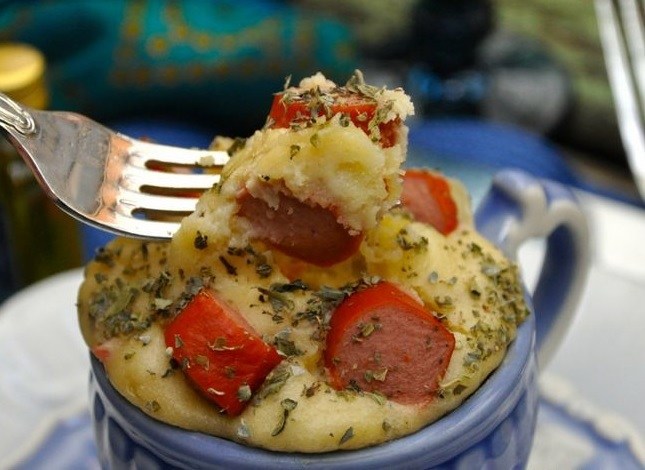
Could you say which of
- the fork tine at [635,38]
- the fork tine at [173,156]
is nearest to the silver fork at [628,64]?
the fork tine at [635,38]

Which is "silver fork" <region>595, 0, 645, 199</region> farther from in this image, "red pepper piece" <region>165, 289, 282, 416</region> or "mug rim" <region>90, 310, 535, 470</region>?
"red pepper piece" <region>165, 289, 282, 416</region>

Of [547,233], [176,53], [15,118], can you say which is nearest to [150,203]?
[15,118]

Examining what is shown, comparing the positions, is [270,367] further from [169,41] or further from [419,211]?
[169,41]

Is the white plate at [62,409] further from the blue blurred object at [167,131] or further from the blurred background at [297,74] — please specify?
the blue blurred object at [167,131]

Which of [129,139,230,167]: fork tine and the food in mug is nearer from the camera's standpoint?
the food in mug

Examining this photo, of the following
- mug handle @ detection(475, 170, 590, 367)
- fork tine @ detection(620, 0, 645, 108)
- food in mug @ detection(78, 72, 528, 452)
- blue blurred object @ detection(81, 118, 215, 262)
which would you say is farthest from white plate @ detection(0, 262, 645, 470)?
fork tine @ detection(620, 0, 645, 108)

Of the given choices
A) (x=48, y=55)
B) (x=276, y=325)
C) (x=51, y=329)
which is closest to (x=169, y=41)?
(x=48, y=55)

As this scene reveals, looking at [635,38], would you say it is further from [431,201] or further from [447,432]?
[447,432]

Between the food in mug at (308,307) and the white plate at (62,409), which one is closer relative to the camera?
the food in mug at (308,307)
